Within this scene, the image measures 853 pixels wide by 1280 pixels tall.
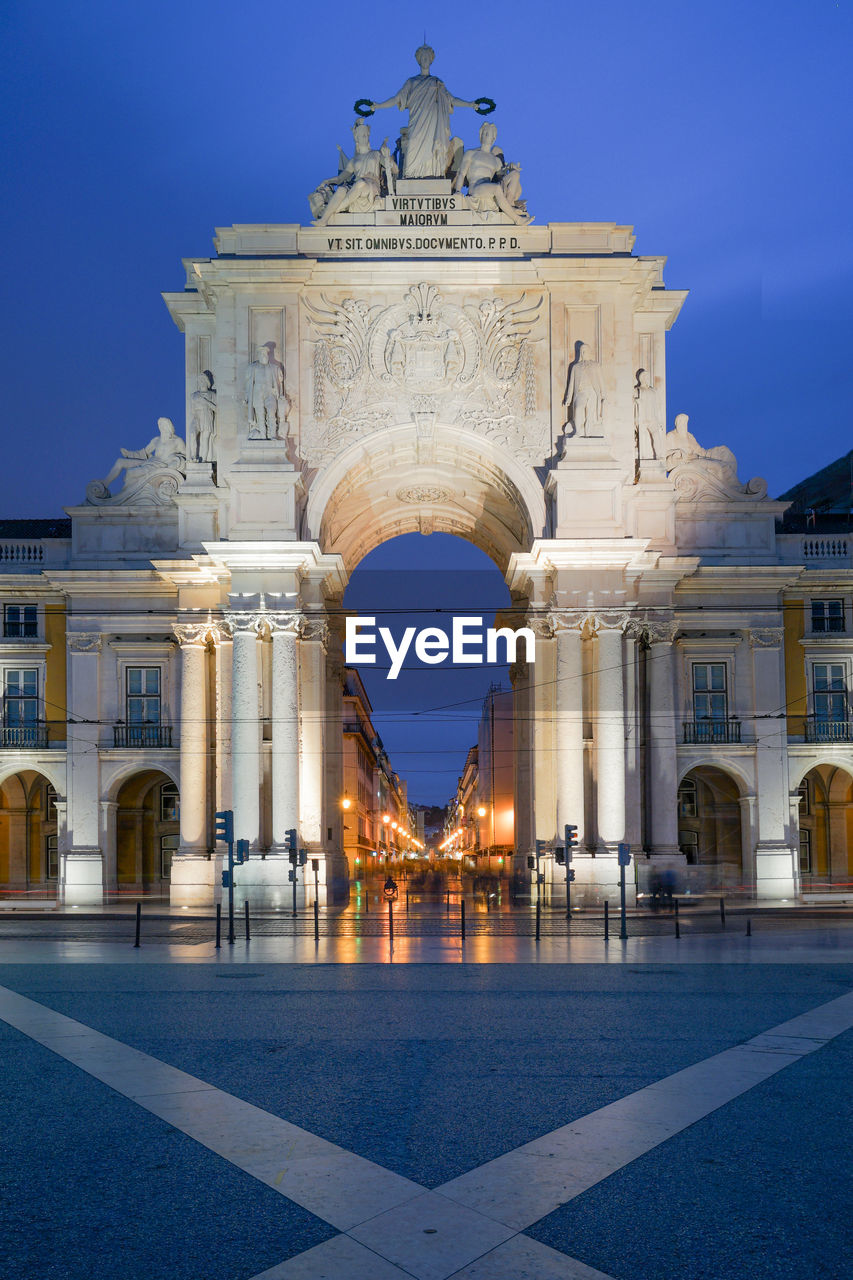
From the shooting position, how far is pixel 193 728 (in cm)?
4206

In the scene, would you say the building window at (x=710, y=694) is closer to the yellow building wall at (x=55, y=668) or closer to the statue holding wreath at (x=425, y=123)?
the statue holding wreath at (x=425, y=123)

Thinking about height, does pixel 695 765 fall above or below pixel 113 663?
below

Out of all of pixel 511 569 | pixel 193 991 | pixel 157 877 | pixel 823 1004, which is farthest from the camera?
pixel 157 877

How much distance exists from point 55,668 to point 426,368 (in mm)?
17187

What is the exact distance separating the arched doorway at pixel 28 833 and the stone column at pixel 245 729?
47.0 feet

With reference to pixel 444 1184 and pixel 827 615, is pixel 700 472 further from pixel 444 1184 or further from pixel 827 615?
pixel 444 1184

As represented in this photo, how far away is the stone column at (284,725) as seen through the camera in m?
39.6

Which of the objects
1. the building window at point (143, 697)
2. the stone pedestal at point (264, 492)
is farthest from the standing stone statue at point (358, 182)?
the building window at point (143, 697)

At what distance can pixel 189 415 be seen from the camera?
1662 inches

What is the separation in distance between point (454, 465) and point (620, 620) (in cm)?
879

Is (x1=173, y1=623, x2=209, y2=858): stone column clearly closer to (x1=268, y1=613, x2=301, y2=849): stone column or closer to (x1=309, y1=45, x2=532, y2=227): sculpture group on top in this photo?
(x1=268, y1=613, x2=301, y2=849): stone column

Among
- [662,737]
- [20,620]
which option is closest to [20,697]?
[20,620]

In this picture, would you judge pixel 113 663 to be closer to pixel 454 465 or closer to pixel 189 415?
pixel 189 415

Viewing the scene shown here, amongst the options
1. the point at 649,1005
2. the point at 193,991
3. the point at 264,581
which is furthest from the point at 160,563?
the point at 649,1005
